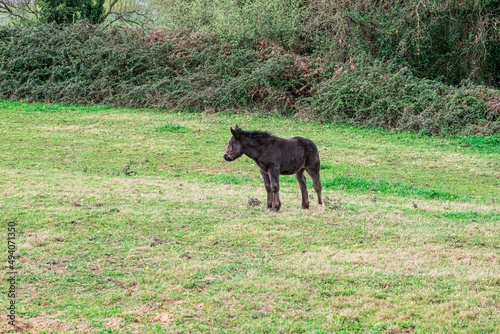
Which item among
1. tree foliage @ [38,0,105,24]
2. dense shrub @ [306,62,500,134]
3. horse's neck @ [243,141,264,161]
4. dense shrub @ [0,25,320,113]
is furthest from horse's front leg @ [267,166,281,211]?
tree foliage @ [38,0,105,24]

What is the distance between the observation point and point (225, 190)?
14.3 m

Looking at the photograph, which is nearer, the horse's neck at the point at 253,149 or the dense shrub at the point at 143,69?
the horse's neck at the point at 253,149

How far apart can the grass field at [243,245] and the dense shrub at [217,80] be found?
3890mm

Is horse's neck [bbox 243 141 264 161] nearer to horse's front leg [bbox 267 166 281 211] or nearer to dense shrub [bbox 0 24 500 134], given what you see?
horse's front leg [bbox 267 166 281 211]

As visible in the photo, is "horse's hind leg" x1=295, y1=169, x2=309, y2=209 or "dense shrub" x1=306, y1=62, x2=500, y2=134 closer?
"horse's hind leg" x1=295, y1=169, x2=309, y2=209

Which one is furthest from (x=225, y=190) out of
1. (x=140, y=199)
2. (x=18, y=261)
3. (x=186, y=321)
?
(x=186, y=321)

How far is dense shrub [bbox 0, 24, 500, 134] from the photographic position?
74.1ft

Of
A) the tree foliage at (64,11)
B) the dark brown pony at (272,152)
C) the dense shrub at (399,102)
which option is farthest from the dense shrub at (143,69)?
the dark brown pony at (272,152)

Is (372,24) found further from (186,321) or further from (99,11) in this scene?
(186,321)

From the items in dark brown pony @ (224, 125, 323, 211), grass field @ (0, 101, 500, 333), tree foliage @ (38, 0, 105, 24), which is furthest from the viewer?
tree foliage @ (38, 0, 105, 24)

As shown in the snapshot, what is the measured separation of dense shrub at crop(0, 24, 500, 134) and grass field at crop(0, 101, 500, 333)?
12.8 ft

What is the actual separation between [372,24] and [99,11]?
14.7m

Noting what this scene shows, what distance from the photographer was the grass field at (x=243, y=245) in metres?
7.34

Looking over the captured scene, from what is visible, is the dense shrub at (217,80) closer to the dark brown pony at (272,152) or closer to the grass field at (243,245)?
the grass field at (243,245)
